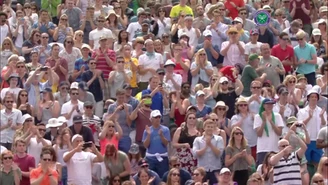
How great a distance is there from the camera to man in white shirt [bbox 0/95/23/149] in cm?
2378

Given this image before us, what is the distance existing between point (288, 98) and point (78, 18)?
7.15m

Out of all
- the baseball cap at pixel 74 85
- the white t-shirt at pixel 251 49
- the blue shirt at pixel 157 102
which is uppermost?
the white t-shirt at pixel 251 49

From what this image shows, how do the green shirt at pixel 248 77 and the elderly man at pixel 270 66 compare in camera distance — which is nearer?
the green shirt at pixel 248 77

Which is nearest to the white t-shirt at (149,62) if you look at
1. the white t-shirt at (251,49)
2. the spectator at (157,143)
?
the white t-shirt at (251,49)

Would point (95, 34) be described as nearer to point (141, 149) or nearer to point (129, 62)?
point (129, 62)

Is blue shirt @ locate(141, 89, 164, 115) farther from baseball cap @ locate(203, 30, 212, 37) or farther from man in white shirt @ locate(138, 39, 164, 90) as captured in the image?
baseball cap @ locate(203, 30, 212, 37)

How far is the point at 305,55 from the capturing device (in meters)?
26.9

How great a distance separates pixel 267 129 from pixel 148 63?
3980 mm

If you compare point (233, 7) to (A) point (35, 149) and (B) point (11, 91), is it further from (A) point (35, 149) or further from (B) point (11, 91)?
(A) point (35, 149)

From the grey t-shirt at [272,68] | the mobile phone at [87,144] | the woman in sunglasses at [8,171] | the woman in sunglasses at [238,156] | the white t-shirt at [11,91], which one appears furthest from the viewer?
the grey t-shirt at [272,68]

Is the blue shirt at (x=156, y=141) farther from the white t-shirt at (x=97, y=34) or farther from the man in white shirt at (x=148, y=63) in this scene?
the white t-shirt at (x=97, y=34)

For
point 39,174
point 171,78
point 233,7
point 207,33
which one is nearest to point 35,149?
point 39,174

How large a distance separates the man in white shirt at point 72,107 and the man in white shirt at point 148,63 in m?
1.92

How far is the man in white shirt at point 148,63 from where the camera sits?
26266mm
